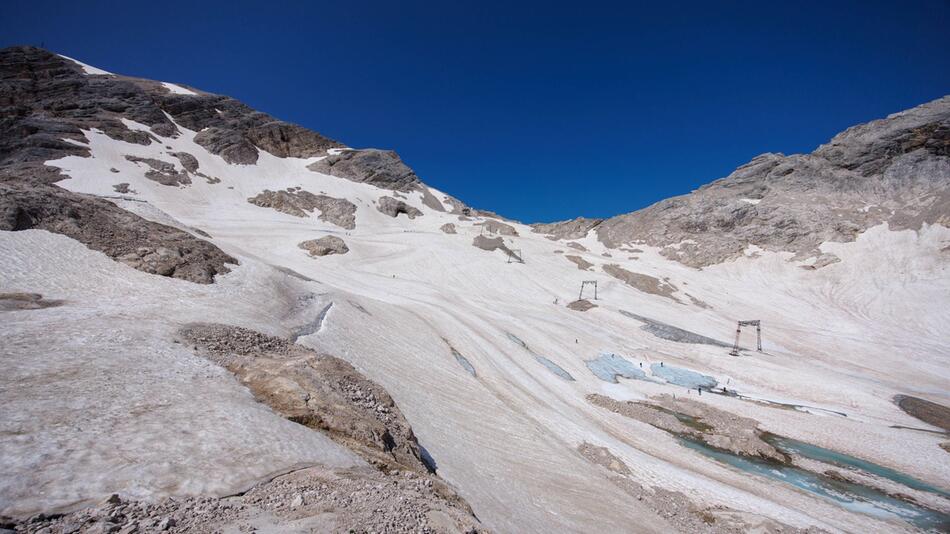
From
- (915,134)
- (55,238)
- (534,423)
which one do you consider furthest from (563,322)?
(915,134)

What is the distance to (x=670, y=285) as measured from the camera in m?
55.9

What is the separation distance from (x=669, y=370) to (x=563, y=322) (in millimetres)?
10360

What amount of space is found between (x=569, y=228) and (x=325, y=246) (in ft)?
198

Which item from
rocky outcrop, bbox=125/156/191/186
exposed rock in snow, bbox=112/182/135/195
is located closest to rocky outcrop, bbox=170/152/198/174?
rocky outcrop, bbox=125/156/191/186

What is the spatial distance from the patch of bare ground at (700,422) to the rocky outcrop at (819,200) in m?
51.1

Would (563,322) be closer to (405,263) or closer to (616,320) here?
(616,320)

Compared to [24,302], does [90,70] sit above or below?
above

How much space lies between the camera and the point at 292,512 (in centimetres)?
464

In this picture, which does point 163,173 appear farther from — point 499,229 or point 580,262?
point 580,262

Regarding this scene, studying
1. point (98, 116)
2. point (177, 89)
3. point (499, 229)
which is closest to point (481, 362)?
point (499, 229)

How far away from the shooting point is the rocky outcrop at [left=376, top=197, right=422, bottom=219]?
269 feet

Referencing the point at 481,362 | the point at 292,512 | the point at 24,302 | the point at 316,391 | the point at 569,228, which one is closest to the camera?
the point at 292,512

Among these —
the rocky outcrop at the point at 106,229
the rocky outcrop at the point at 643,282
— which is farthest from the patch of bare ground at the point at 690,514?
the rocky outcrop at the point at 643,282

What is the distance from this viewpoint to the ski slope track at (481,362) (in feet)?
19.7
